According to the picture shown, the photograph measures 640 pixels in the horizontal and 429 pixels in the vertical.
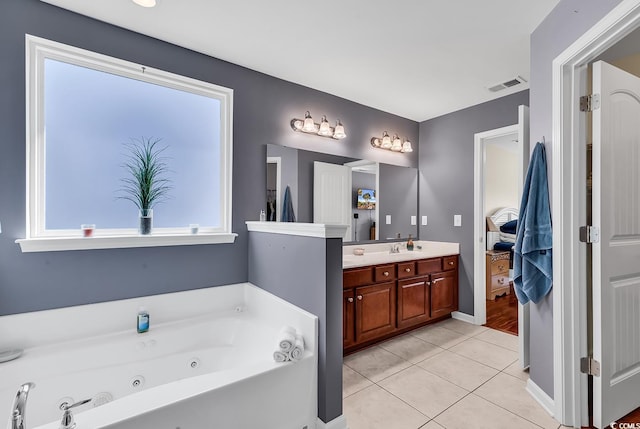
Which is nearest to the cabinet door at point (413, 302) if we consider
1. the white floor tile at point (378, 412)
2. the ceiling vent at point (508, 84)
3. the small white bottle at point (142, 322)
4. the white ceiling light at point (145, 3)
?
the white floor tile at point (378, 412)

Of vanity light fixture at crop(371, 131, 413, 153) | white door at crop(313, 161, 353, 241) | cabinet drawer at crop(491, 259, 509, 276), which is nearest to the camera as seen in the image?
white door at crop(313, 161, 353, 241)

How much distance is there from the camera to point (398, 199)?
3.77 m

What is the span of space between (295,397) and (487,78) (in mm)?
3137

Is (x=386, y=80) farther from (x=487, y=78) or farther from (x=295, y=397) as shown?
(x=295, y=397)

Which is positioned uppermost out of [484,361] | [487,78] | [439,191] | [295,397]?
[487,78]

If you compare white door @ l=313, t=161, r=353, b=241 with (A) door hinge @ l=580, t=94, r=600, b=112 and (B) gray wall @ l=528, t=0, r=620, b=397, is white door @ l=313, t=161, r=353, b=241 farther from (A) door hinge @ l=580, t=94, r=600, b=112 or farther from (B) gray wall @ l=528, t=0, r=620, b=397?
(A) door hinge @ l=580, t=94, r=600, b=112

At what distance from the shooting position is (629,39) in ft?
6.13

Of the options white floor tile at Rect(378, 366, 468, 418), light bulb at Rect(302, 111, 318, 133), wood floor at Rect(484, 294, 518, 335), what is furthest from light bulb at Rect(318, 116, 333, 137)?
wood floor at Rect(484, 294, 518, 335)

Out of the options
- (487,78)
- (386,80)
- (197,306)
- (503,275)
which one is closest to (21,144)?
(197,306)

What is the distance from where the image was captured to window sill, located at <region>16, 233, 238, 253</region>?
177cm

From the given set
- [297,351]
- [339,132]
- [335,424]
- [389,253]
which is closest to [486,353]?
[389,253]

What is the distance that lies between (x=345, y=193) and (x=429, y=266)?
4.14 feet

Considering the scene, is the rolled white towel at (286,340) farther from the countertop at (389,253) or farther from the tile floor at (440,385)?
the countertop at (389,253)

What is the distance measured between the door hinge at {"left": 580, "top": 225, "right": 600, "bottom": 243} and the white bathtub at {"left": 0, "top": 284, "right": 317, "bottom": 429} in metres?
1.65
